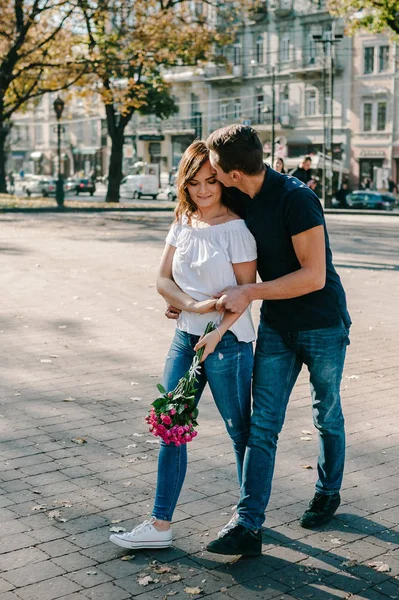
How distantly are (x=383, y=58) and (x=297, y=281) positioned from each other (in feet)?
183

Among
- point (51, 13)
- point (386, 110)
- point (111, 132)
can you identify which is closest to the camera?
point (51, 13)

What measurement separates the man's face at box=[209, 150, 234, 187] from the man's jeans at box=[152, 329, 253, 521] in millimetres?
652

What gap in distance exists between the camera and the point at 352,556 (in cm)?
400

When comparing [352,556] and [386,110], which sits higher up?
[386,110]

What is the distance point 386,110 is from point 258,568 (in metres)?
55.5

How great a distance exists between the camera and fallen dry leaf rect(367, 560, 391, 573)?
3.85 meters

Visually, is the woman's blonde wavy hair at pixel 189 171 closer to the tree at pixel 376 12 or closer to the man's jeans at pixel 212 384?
the man's jeans at pixel 212 384

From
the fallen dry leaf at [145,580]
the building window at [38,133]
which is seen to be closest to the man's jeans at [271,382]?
the fallen dry leaf at [145,580]

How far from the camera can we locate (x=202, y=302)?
394 cm

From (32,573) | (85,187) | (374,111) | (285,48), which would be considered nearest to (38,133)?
(85,187)

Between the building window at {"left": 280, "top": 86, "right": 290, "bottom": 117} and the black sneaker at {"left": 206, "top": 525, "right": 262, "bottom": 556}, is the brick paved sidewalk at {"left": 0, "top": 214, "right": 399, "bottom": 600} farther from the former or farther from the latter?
the building window at {"left": 280, "top": 86, "right": 290, "bottom": 117}

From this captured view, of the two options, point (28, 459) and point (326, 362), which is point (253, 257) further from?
point (28, 459)

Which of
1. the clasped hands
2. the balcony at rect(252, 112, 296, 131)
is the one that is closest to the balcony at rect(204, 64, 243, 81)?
the balcony at rect(252, 112, 296, 131)

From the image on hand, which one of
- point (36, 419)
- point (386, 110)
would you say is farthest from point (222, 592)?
point (386, 110)
